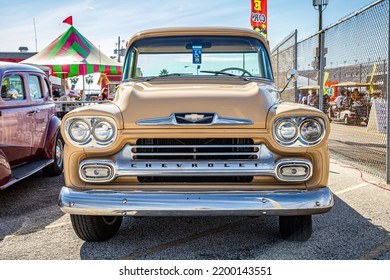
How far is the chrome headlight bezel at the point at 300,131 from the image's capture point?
2.73m

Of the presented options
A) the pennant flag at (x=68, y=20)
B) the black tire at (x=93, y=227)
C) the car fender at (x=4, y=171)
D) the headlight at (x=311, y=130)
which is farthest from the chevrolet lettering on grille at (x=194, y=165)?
the pennant flag at (x=68, y=20)

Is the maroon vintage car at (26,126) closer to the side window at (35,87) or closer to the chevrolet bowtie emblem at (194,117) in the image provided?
the side window at (35,87)

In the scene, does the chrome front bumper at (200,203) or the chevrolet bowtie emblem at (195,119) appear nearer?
the chrome front bumper at (200,203)

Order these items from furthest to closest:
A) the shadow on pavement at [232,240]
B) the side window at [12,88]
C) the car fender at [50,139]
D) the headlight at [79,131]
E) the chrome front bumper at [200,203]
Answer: the car fender at [50,139]
the side window at [12,88]
the shadow on pavement at [232,240]
the headlight at [79,131]
the chrome front bumper at [200,203]

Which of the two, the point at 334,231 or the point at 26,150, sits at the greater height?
the point at 26,150

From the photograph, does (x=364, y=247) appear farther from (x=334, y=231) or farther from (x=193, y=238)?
(x=193, y=238)


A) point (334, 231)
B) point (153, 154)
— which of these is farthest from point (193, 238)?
point (334, 231)

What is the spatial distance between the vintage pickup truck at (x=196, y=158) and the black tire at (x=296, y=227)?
38 cm

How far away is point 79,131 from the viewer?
2812 mm

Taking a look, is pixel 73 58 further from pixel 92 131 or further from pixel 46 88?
pixel 92 131

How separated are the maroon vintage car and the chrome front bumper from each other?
219 centimetres

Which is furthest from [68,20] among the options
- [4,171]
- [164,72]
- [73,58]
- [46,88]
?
[164,72]

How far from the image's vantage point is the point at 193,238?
340 cm

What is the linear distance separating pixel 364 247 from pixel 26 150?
4.43 meters
